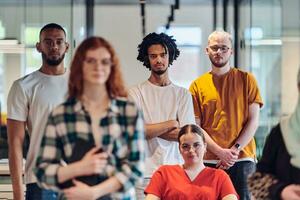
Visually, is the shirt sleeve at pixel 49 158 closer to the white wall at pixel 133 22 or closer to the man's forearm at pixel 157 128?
the man's forearm at pixel 157 128

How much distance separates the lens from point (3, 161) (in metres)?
4.82

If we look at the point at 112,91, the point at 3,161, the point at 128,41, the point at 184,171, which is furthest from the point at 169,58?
the point at 128,41

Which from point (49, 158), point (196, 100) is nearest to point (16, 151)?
point (49, 158)

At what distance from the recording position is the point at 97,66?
211 cm

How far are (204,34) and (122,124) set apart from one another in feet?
29.3

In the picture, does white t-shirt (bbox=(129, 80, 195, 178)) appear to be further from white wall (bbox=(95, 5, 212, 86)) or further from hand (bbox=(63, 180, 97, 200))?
white wall (bbox=(95, 5, 212, 86))

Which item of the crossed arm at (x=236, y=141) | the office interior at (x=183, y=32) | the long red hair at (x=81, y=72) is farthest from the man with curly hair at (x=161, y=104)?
the long red hair at (x=81, y=72)

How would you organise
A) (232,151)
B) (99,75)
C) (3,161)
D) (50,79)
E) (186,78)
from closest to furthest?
(99,75)
(50,79)
(232,151)
(3,161)
(186,78)

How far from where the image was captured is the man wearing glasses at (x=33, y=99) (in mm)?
2840

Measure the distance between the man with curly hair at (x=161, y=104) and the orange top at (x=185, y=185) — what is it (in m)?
0.07

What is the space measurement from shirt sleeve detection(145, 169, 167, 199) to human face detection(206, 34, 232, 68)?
0.71m

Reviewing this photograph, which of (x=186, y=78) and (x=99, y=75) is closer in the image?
(x=99, y=75)

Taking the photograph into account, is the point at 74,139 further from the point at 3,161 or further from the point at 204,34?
the point at 204,34

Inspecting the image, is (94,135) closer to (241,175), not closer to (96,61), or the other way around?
(96,61)
